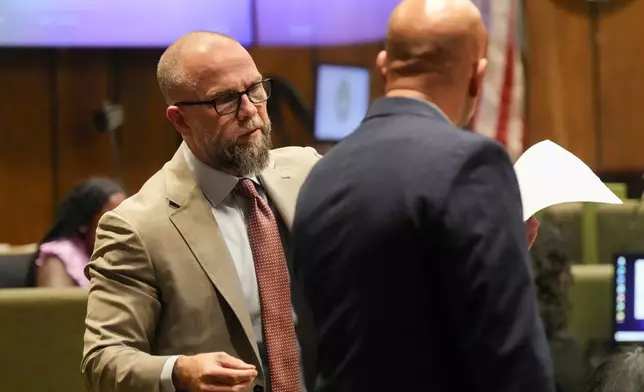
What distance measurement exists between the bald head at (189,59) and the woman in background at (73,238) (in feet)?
6.76

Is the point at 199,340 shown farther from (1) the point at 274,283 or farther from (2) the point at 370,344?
(2) the point at 370,344

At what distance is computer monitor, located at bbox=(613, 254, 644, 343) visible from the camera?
2998 mm

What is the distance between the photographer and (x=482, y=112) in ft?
16.4

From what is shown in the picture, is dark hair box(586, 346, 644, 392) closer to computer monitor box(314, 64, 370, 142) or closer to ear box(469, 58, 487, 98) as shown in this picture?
ear box(469, 58, 487, 98)

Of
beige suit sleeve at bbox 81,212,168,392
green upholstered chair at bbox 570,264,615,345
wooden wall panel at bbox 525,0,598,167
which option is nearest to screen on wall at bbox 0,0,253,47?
wooden wall panel at bbox 525,0,598,167

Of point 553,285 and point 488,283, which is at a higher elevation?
point 488,283

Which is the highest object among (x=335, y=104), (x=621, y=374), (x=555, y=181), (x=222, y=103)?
(x=222, y=103)

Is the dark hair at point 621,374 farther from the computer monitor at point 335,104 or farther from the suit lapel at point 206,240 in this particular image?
the computer monitor at point 335,104

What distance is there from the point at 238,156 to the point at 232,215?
0.13 meters

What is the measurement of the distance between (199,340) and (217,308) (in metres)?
0.07

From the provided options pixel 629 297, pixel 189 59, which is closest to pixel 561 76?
pixel 629 297

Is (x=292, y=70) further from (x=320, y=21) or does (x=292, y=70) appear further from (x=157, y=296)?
(x=157, y=296)

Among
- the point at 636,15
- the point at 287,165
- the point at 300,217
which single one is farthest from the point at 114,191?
the point at 636,15

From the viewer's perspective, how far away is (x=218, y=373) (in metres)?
1.50
